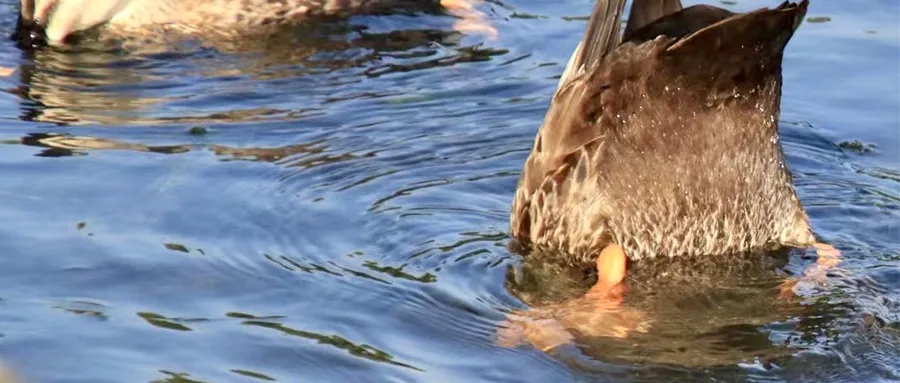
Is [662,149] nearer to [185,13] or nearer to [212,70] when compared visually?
[212,70]

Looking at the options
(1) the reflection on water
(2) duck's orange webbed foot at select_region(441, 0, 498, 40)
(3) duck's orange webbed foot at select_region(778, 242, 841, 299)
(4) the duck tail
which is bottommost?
(1) the reflection on water

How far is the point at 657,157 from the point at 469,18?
3.77 m

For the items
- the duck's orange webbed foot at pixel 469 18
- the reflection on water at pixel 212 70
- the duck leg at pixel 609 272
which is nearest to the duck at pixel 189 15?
the duck's orange webbed foot at pixel 469 18

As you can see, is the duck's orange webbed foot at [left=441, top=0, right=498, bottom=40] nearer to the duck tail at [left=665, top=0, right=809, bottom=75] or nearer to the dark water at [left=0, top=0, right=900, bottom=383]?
the dark water at [left=0, top=0, right=900, bottom=383]

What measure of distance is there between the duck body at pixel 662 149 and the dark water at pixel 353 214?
0.70 ft

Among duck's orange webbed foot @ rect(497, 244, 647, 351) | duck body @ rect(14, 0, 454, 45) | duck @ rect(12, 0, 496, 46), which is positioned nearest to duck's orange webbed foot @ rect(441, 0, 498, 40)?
duck @ rect(12, 0, 496, 46)

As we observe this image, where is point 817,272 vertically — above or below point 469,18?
below

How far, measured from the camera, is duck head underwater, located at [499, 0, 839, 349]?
584cm

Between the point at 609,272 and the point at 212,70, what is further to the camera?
the point at 212,70

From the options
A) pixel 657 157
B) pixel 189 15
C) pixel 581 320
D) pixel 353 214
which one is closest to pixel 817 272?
pixel 657 157

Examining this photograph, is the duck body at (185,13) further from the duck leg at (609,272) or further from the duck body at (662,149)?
the duck leg at (609,272)

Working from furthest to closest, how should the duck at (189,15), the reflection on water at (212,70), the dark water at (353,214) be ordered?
the duck at (189,15) → the reflection on water at (212,70) → the dark water at (353,214)

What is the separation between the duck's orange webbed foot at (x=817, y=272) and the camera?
612cm

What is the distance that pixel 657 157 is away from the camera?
6.17m
